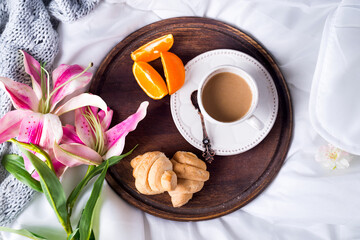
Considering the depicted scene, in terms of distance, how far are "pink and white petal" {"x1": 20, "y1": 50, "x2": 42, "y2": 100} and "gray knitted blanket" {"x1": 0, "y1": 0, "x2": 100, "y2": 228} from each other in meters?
0.04

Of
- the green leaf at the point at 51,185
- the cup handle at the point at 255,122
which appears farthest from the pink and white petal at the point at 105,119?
the cup handle at the point at 255,122

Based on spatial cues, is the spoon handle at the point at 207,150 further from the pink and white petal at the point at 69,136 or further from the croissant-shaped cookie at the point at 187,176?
the pink and white petal at the point at 69,136

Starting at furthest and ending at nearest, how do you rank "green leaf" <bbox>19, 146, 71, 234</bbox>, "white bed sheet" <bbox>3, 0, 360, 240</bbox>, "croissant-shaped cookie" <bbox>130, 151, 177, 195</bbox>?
1. "white bed sheet" <bbox>3, 0, 360, 240</bbox>
2. "croissant-shaped cookie" <bbox>130, 151, 177, 195</bbox>
3. "green leaf" <bbox>19, 146, 71, 234</bbox>

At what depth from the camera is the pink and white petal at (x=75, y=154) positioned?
2.77 feet

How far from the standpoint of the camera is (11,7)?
1.00 meters

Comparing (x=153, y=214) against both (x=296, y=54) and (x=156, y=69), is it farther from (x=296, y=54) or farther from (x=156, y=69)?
(x=296, y=54)

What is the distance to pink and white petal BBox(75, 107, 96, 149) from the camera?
3.10 feet

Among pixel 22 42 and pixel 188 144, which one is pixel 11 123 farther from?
pixel 188 144

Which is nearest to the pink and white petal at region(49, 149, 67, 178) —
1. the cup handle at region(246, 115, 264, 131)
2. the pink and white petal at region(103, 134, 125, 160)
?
the pink and white petal at region(103, 134, 125, 160)

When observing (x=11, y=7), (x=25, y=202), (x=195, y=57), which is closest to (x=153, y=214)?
(x=25, y=202)

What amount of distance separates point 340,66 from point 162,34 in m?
Answer: 0.52

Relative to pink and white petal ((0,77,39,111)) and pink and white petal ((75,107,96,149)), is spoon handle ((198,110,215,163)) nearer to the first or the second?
pink and white petal ((75,107,96,149))

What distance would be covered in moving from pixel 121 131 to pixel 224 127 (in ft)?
0.98

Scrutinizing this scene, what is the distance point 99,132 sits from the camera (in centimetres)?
94
